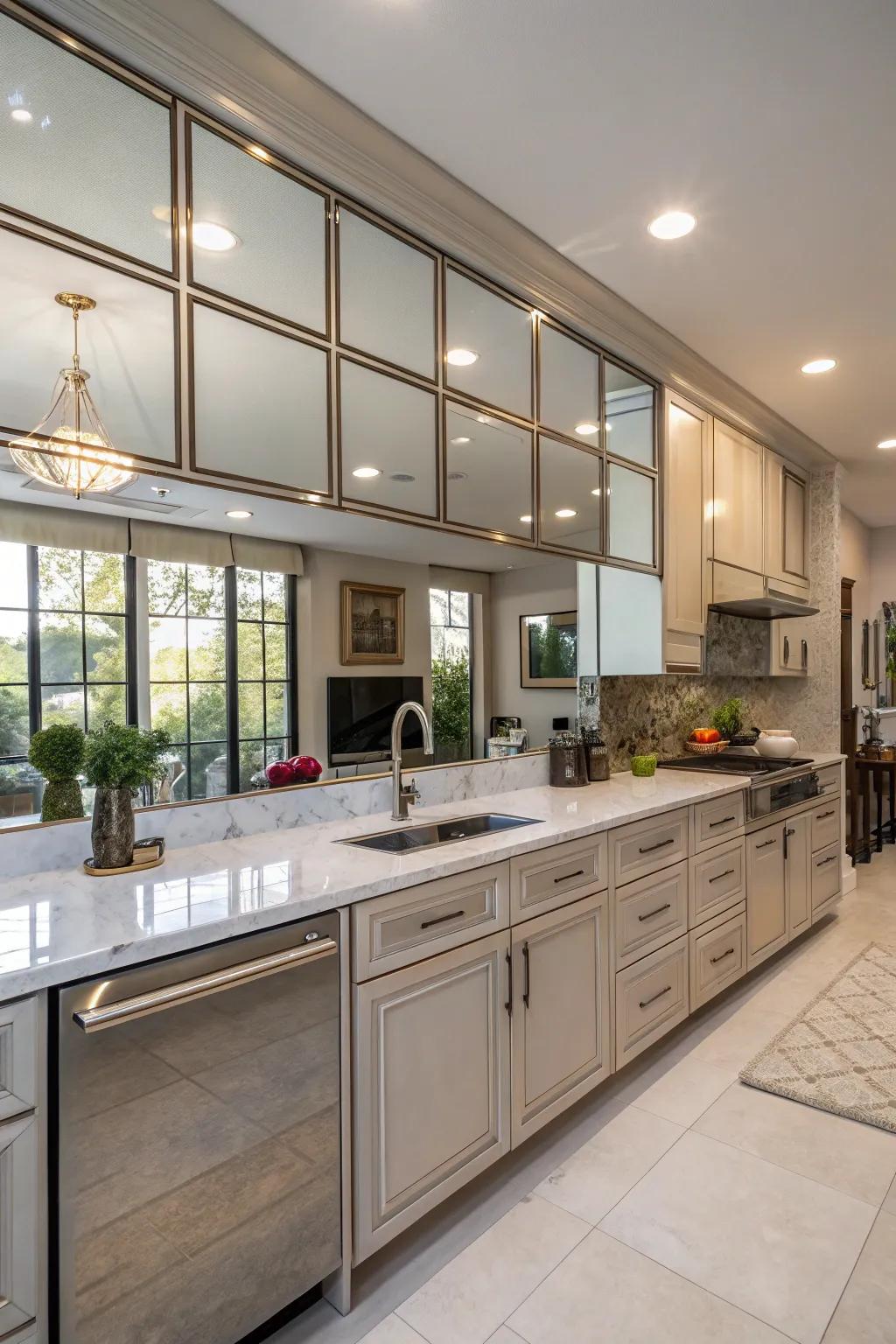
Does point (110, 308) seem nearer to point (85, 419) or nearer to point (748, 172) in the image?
point (85, 419)

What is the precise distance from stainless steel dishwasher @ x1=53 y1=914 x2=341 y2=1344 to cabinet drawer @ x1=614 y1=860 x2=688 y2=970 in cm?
123

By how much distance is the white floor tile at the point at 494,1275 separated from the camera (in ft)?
5.48

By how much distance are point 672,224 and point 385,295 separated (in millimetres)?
1013

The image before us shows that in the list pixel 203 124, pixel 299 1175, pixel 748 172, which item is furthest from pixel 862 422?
pixel 299 1175

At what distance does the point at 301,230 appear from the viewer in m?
2.09

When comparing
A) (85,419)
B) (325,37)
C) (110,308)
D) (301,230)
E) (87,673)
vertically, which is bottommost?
(87,673)

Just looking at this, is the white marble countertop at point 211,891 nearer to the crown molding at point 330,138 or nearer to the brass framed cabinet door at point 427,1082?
the brass framed cabinet door at point 427,1082

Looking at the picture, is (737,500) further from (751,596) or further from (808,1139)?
(808,1139)

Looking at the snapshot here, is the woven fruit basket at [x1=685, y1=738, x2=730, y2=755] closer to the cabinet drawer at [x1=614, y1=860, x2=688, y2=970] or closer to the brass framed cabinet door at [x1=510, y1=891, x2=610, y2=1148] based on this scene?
the cabinet drawer at [x1=614, y1=860, x2=688, y2=970]

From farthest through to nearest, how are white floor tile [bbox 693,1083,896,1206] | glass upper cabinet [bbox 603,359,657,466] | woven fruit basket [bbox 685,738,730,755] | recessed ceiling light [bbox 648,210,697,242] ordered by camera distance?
woven fruit basket [bbox 685,738,730,755] → glass upper cabinet [bbox 603,359,657,466] → recessed ceiling light [bbox 648,210,697,242] → white floor tile [bbox 693,1083,896,1206]

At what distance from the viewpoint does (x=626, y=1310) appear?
1708mm

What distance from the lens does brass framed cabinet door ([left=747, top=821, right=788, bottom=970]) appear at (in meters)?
3.44

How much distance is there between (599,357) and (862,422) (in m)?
2.23

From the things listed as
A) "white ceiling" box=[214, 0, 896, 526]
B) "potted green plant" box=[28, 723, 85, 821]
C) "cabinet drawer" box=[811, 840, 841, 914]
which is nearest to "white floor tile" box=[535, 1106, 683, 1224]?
"potted green plant" box=[28, 723, 85, 821]
